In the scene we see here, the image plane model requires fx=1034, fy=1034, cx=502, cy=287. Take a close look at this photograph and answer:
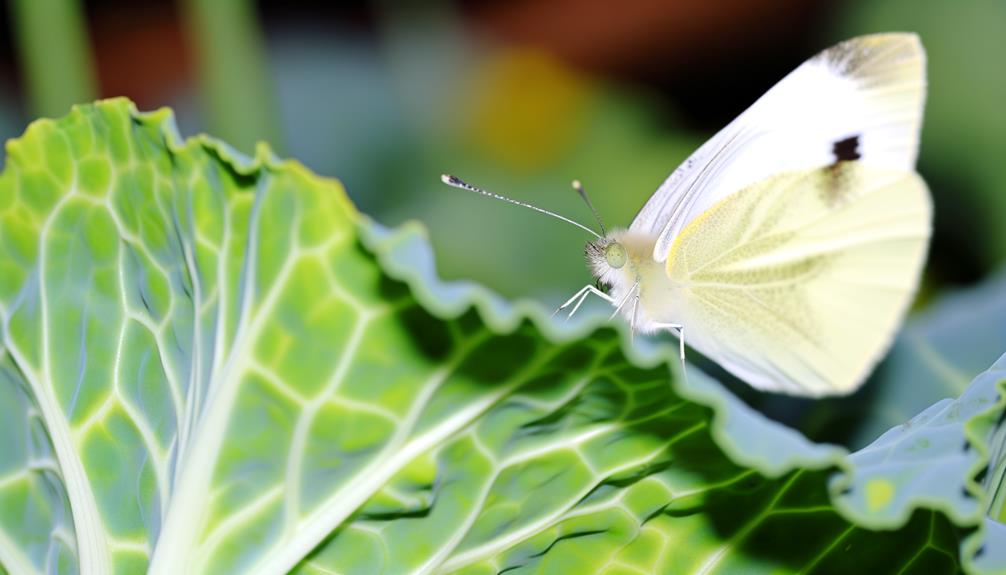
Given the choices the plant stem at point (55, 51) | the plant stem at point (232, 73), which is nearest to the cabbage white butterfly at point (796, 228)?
the plant stem at point (232, 73)

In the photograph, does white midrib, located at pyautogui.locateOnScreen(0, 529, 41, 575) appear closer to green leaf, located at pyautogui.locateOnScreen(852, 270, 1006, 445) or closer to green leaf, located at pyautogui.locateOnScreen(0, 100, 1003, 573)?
green leaf, located at pyautogui.locateOnScreen(0, 100, 1003, 573)

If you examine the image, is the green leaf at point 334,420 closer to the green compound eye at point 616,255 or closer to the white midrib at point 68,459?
the white midrib at point 68,459

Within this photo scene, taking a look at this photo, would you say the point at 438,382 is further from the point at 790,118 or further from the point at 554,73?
the point at 554,73

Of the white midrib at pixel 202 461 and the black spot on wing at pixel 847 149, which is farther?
the black spot on wing at pixel 847 149

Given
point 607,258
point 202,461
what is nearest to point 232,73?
point 607,258

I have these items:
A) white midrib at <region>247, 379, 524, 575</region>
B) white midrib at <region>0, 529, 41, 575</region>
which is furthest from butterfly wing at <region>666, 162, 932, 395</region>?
white midrib at <region>0, 529, 41, 575</region>

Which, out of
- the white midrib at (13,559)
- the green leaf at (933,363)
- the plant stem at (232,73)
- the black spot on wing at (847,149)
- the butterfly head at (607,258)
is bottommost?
the green leaf at (933,363)

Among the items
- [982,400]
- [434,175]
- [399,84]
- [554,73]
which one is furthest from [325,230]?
[554,73]
